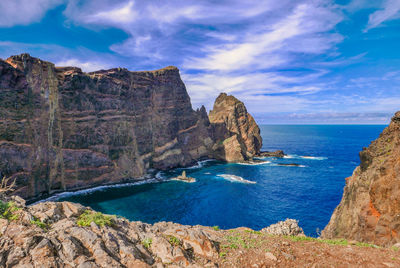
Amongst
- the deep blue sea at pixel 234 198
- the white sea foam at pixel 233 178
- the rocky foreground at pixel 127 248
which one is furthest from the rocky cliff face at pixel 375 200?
the white sea foam at pixel 233 178

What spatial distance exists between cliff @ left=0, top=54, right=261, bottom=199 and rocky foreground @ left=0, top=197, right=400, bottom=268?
4956 cm

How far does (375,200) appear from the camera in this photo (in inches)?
690

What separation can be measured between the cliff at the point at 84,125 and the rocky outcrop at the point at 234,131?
20.0 metres

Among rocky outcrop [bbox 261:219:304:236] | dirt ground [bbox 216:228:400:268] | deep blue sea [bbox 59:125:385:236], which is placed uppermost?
dirt ground [bbox 216:228:400:268]

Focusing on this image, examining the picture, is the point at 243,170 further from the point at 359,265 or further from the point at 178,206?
the point at 359,265

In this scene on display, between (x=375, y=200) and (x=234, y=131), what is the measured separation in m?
96.8

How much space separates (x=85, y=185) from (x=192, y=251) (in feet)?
206

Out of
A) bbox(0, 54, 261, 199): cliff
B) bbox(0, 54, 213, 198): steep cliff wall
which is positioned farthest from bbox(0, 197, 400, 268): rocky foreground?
bbox(0, 54, 213, 198): steep cliff wall

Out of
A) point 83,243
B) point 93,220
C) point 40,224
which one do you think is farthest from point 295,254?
point 40,224

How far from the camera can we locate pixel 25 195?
49969 mm

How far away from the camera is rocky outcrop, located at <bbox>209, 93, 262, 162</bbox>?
104 m

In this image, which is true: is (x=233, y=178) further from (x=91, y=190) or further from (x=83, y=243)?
(x=83, y=243)

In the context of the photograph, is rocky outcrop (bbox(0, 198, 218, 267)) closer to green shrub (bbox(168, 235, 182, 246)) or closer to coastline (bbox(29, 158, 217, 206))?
green shrub (bbox(168, 235, 182, 246))

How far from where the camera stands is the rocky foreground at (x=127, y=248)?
7.78m
